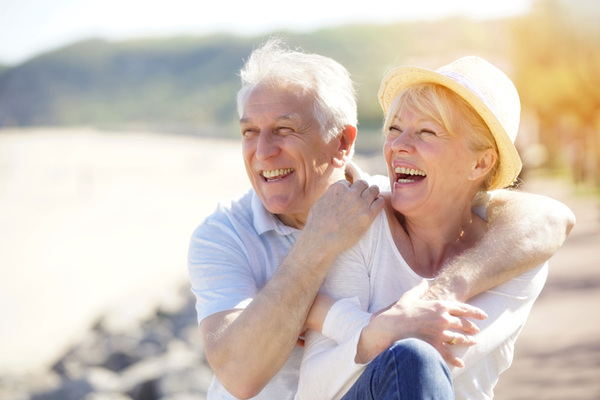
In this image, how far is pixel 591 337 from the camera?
5984mm

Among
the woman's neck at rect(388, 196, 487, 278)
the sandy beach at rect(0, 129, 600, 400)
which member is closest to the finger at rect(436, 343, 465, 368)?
the woman's neck at rect(388, 196, 487, 278)

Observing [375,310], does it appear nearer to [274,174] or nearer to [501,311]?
[501,311]

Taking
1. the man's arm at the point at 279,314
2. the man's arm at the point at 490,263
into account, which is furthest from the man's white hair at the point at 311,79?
the man's arm at the point at 490,263

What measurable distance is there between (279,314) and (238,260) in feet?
1.45

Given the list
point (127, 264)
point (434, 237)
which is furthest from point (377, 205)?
point (127, 264)

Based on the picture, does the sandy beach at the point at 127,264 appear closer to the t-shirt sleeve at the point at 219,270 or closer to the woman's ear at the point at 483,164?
the woman's ear at the point at 483,164

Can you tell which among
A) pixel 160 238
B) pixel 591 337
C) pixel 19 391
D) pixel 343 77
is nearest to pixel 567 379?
pixel 591 337

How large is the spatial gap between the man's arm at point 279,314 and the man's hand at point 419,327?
0.96 feet

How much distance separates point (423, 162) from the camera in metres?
2.21

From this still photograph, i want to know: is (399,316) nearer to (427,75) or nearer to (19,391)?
(427,75)

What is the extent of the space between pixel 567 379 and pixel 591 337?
1108 millimetres

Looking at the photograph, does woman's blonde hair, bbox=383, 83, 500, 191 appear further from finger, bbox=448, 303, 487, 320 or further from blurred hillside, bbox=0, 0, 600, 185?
blurred hillside, bbox=0, 0, 600, 185

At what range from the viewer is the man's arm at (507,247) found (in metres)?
A: 2.03

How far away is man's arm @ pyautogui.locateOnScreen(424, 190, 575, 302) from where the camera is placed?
2.03 metres
